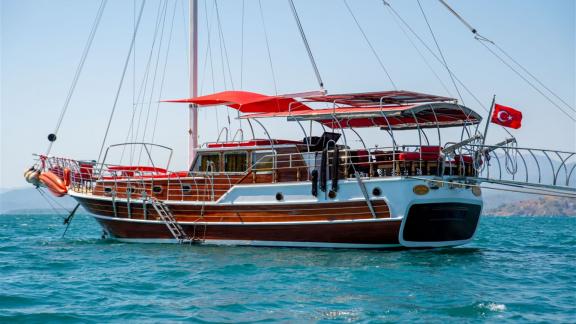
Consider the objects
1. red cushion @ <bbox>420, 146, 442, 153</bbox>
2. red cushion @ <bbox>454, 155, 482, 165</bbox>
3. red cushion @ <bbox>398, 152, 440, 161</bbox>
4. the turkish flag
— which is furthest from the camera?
red cushion @ <bbox>454, 155, 482, 165</bbox>

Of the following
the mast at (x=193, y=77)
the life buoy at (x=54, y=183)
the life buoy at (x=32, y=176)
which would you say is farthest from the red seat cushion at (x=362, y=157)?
the life buoy at (x=32, y=176)

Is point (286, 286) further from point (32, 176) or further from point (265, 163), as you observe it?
point (32, 176)

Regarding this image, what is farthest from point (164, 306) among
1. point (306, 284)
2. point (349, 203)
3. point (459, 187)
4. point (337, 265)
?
point (459, 187)

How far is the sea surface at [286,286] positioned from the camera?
37.9ft

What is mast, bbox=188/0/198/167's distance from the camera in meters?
25.2

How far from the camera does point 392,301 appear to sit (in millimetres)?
12438

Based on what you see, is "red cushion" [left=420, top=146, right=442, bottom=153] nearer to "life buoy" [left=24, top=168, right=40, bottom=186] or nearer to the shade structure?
the shade structure

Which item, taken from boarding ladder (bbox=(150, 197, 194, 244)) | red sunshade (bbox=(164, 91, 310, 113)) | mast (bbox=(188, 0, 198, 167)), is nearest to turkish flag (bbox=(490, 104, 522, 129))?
red sunshade (bbox=(164, 91, 310, 113))

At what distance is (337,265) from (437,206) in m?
3.56

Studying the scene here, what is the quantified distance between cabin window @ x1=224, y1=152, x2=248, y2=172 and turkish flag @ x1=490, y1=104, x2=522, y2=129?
764 cm

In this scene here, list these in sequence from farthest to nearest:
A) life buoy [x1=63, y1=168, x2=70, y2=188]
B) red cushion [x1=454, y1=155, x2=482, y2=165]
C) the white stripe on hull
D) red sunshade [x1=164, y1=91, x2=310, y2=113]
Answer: life buoy [x1=63, y1=168, x2=70, y2=188] < red sunshade [x1=164, y1=91, x2=310, y2=113] < red cushion [x1=454, y1=155, x2=482, y2=165] < the white stripe on hull

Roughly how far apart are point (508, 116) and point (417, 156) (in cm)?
244

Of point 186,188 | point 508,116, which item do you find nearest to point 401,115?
point 508,116

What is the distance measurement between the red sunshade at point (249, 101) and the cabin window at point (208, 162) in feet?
6.45
